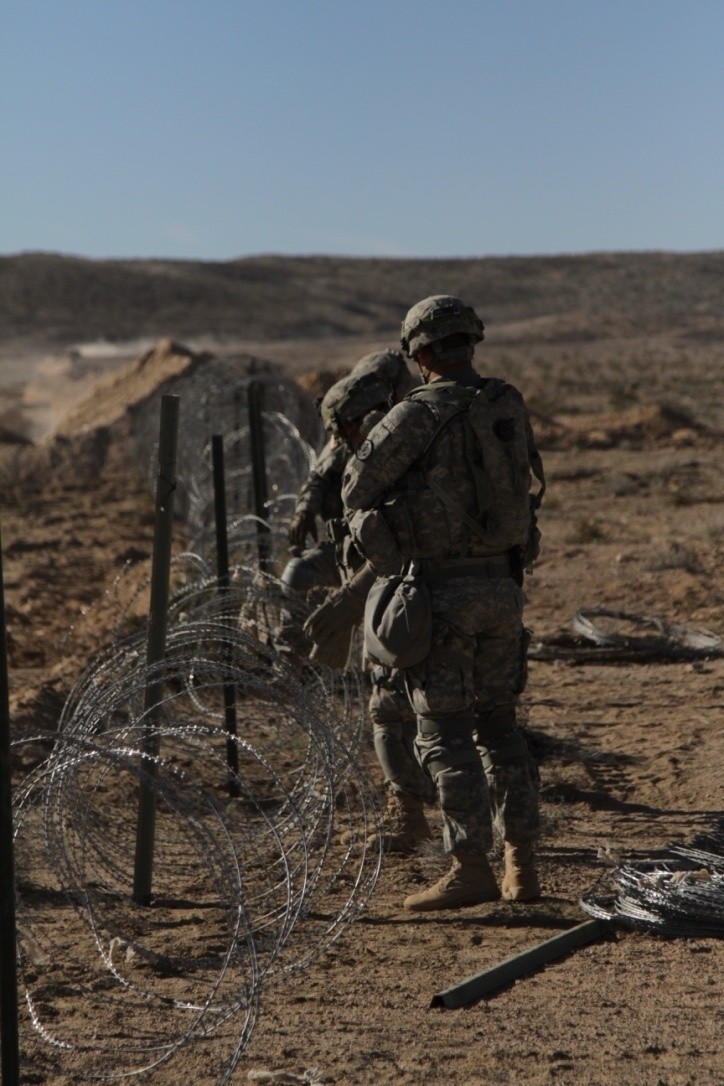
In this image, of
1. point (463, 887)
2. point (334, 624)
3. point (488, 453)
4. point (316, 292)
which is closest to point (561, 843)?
point (463, 887)

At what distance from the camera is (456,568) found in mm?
4168

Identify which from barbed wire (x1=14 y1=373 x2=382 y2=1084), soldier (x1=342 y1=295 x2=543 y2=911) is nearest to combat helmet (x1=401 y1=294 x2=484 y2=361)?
soldier (x1=342 y1=295 x2=543 y2=911)

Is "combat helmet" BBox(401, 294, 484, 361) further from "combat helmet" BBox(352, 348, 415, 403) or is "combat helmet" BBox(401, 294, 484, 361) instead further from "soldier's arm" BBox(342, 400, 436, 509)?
"combat helmet" BBox(352, 348, 415, 403)

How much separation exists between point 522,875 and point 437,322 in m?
1.79

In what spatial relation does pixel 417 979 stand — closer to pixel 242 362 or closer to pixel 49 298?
pixel 242 362

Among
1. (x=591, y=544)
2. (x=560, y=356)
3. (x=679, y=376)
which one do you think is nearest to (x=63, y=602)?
(x=591, y=544)

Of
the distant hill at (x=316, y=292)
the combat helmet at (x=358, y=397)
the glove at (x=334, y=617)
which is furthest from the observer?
the distant hill at (x=316, y=292)

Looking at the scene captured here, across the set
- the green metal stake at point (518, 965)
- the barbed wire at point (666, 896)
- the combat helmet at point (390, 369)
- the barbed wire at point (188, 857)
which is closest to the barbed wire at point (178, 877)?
the barbed wire at point (188, 857)

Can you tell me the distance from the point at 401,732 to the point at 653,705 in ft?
8.03

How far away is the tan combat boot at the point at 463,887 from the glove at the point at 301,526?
6.47 feet

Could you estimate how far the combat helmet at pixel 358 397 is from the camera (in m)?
5.03

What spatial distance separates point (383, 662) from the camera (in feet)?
13.7

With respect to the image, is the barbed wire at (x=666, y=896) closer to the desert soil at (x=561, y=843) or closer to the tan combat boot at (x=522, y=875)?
the desert soil at (x=561, y=843)

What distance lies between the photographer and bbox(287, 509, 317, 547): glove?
5762 millimetres
